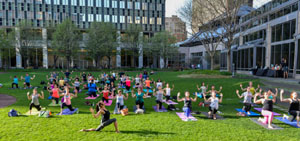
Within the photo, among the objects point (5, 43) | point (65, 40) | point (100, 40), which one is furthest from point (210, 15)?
point (5, 43)

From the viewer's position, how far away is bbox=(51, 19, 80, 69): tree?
1804 inches

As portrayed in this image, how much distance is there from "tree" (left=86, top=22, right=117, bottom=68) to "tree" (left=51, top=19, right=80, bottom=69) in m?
3.91

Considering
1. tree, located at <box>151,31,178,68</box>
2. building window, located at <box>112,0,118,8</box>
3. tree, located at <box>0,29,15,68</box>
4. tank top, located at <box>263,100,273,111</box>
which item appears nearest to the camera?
tank top, located at <box>263,100,273,111</box>

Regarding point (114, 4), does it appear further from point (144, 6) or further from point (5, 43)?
point (5, 43)

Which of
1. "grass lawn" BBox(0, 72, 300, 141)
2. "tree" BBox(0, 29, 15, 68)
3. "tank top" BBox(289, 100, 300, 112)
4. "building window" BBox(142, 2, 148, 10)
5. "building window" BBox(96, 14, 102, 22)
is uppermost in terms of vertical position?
"building window" BBox(142, 2, 148, 10)

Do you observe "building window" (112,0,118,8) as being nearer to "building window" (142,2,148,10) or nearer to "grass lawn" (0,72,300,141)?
"building window" (142,2,148,10)

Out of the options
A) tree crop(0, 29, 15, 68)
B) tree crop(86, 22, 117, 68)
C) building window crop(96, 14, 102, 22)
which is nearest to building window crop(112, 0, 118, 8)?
building window crop(96, 14, 102, 22)

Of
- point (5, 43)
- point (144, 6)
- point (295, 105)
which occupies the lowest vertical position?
point (295, 105)

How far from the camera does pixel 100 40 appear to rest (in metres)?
46.4

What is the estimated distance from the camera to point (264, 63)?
1140 inches

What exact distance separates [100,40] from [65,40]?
889 centimetres

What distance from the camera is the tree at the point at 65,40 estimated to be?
1804 inches

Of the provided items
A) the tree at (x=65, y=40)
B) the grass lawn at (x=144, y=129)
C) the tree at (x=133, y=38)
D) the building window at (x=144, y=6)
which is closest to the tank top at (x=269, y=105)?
the grass lawn at (x=144, y=129)

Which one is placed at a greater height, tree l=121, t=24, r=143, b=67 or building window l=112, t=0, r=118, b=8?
building window l=112, t=0, r=118, b=8
